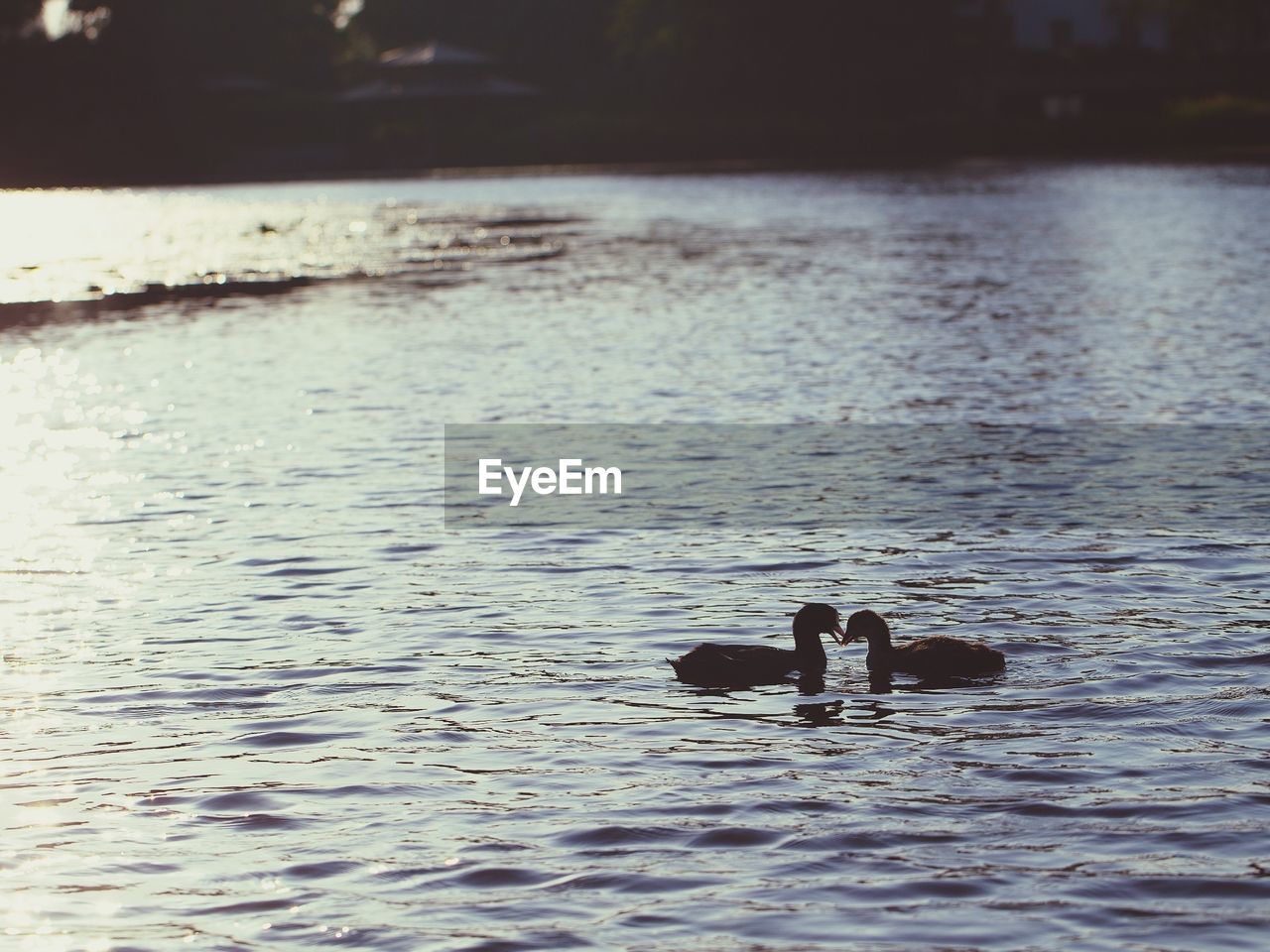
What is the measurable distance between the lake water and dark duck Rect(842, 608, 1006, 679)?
12cm

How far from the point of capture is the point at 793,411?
61.9 feet

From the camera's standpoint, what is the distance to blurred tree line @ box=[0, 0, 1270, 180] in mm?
86500

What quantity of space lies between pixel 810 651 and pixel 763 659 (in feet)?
0.89

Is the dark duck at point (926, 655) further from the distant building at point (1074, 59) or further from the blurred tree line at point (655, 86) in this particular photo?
the distant building at point (1074, 59)

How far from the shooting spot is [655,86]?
298 ft

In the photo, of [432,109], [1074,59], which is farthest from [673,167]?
[1074,59]

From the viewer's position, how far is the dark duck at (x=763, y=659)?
962 cm

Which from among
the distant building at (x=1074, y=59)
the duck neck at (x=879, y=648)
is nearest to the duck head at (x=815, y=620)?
the duck neck at (x=879, y=648)

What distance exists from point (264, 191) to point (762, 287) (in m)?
42.0

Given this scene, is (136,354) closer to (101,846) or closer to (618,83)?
(101,846)

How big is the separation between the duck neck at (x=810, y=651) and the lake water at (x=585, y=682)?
11 centimetres

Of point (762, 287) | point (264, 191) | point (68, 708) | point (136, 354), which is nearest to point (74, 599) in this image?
point (68, 708)

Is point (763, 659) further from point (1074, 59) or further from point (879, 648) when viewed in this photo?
point (1074, 59)

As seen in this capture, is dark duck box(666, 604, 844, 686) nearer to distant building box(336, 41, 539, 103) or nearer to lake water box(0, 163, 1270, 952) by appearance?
lake water box(0, 163, 1270, 952)
